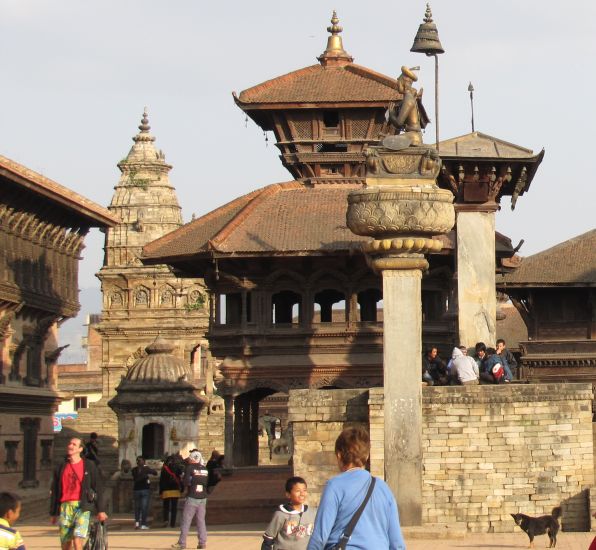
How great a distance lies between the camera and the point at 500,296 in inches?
2002

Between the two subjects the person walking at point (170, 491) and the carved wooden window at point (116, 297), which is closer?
the person walking at point (170, 491)

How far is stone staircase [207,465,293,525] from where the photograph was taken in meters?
32.2

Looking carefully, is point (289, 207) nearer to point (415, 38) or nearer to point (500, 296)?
point (415, 38)

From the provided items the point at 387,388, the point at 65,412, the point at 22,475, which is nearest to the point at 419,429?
the point at 387,388

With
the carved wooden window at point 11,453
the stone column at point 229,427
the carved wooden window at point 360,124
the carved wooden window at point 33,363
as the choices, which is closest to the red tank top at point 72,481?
the stone column at point 229,427

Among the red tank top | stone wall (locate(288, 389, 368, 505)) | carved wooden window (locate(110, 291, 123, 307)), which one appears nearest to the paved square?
stone wall (locate(288, 389, 368, 505))

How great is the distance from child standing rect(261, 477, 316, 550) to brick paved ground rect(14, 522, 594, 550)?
32.7 ft

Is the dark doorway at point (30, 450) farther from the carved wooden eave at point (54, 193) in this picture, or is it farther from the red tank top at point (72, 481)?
the red tank top at point (72, 481)

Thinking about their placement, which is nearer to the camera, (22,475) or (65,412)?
(22,475)

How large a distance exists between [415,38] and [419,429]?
8.01 meters

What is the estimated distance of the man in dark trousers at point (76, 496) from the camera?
18.6 metres

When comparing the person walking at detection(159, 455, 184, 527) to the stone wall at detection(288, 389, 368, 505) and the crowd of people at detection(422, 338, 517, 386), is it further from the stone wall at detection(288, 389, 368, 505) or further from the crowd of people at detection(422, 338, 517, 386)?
the crowd of people at detection(422, 338, 517, 386)

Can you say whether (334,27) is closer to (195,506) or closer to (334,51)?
(334,51)

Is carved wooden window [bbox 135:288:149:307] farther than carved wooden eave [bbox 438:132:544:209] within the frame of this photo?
Yes
